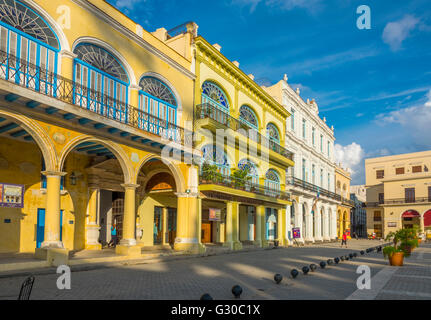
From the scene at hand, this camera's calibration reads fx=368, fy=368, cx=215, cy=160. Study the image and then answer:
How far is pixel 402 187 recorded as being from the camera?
5216cm

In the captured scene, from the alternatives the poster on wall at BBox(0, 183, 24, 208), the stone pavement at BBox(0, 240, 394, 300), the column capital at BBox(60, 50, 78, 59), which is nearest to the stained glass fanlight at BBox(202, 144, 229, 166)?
the stone pavement at BBox(0, 240, 394, 300)

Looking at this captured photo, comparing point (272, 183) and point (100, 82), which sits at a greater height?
point (100, 82)

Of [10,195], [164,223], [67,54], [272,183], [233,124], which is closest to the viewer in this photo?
[10,195]

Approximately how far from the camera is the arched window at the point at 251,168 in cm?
2480

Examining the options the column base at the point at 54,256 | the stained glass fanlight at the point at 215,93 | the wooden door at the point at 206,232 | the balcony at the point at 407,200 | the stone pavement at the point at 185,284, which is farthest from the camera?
the balcony at the point at 407,200

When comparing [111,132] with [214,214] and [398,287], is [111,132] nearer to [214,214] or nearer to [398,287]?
[214,214]

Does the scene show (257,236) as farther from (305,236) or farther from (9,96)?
(9,96)

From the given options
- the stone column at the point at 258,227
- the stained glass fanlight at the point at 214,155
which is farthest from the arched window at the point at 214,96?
the stone column at the point at 258,227

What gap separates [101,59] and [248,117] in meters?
13.0

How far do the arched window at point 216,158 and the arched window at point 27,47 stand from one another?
33.0ft

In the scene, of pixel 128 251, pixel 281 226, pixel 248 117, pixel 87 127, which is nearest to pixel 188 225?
pixel 128 251

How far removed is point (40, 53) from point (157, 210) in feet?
39.0

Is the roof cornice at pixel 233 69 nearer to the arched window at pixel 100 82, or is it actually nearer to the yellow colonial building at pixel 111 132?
the yellow colonial building at pixel 111 132

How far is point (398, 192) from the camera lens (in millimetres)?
52438
